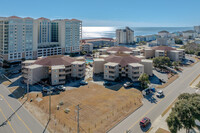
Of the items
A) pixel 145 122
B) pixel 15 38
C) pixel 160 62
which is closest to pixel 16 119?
pixel 145 122

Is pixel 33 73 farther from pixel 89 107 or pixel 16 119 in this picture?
pixel 89 107

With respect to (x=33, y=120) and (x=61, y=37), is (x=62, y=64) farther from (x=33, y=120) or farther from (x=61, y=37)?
(x=61, y=37)

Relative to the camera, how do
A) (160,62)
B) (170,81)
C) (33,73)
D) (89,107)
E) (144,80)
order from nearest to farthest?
(89,107)
(144,80)
(33,73)
(170,81)
(160,62)

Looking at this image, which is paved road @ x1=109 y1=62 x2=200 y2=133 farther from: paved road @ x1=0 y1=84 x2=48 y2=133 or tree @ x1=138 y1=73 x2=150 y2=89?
paved road @ x1=0 y1=84 x2=48 y2=133

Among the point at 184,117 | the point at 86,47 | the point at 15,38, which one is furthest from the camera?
the point at 86,47

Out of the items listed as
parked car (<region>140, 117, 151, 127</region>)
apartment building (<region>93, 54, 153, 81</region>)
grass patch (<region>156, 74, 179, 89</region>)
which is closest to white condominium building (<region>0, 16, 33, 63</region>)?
apartment building (<region>93, 54, 153, 81</region>)

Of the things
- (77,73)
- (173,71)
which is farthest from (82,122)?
(173,71)
